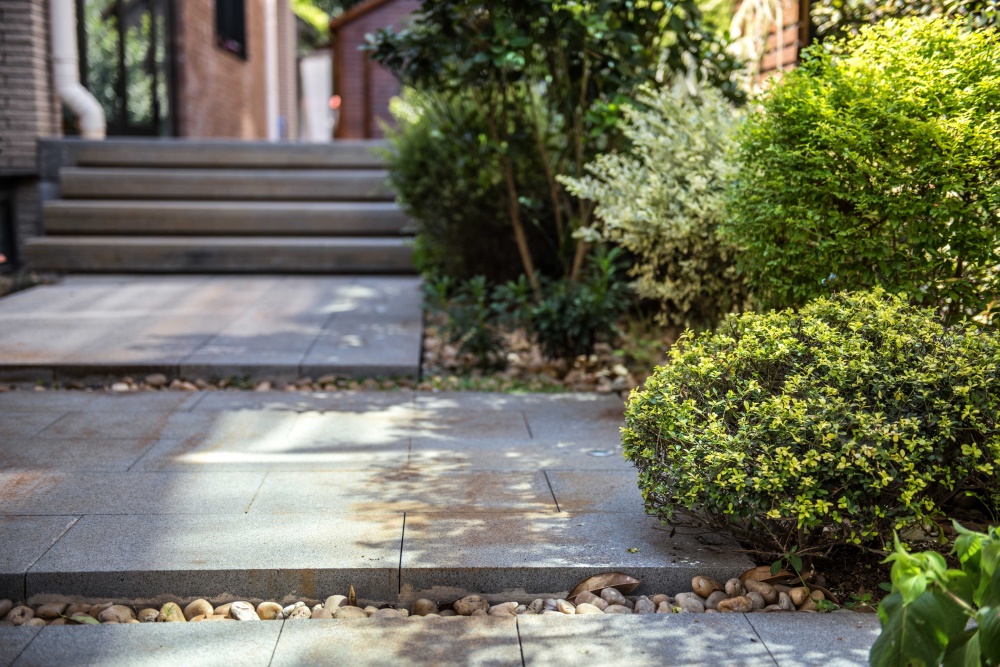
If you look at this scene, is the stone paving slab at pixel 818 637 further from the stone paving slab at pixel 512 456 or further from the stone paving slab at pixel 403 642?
the stone paving slab at pixel 512 456

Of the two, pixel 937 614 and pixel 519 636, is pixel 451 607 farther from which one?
pixel 937 614

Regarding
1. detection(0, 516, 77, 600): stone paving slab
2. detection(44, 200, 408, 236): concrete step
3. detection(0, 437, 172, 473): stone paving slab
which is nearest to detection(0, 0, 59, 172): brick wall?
detection(44, 200, 408, 236): concrete step

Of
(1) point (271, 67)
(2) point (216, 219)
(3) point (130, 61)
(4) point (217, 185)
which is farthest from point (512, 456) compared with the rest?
(1) point (271, 67)

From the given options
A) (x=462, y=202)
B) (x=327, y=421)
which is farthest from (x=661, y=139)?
(x=462, y=202)

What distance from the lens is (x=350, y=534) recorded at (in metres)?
3.22

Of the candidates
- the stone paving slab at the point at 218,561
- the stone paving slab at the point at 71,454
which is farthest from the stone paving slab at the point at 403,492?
the stone paving slab at the point at 71,454

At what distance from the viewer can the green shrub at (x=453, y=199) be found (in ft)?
25.2

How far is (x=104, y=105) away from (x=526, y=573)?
11703 millimetres

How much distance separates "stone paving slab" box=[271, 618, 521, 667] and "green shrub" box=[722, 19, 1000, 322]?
7.12 ft

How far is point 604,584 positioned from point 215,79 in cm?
1503

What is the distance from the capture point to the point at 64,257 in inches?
385

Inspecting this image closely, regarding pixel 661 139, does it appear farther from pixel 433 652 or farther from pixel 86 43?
pixel 86 43

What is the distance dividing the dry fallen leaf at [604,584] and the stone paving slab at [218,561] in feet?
1.79

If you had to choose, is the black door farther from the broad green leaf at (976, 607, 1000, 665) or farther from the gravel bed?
the broad green leaf at (976, 607, 1000, 665)
